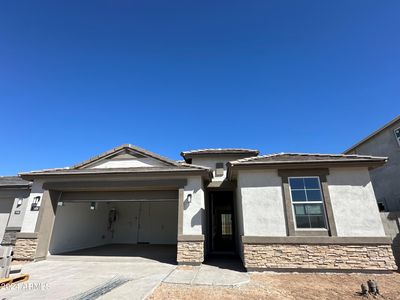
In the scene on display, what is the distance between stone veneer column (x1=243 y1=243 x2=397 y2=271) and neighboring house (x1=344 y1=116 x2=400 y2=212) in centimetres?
608

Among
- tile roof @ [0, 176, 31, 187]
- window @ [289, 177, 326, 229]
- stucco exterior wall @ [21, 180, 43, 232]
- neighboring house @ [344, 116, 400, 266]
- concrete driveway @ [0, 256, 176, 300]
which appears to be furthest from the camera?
tile roof @ [0, 176, 31, 187]

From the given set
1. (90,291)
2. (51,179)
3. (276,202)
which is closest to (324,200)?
(276,202)

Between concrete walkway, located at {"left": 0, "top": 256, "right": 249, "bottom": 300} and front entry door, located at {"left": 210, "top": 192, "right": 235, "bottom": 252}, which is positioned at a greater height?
front entry door, located at {"left": 210, "top": 192, "right": 235, "bottom": 252}

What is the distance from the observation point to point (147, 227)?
17.0m

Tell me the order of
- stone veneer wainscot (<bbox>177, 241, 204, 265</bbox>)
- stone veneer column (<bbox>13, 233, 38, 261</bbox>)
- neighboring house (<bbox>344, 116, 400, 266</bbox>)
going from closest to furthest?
stone veneer wainscot (<bbox>177, 241, 204, 265</bbox>)
stone veneer column (<bbox>13, 233, 38, 261</bbox>)
neighboring house (<bbox>344, 116, 400, 266</bbox>)

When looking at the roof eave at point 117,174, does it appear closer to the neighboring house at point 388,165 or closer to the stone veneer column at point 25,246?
the stone veneer column at point 25,246

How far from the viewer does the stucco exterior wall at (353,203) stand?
7758 mm

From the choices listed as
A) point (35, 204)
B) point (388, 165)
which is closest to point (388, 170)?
point (388, 165)

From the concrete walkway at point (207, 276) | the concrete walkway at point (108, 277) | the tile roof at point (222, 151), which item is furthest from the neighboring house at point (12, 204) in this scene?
the concrete walkway at point (207, 276)

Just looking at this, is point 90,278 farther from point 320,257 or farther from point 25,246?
point 320,257

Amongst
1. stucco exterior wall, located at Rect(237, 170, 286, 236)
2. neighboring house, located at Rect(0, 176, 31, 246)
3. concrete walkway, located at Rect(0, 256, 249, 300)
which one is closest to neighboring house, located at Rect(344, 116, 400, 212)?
stucco exterior wall, located at Rect(237, 170, 286, 236)

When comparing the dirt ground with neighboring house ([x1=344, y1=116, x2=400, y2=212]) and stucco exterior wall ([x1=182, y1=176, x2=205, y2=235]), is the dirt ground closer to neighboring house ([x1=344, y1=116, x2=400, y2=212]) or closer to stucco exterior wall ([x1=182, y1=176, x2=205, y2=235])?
stucco exterior wall ([x1=182, y1=176, x2=205, y2=235])

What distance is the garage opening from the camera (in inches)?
428

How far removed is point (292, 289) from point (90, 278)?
6166 mm
